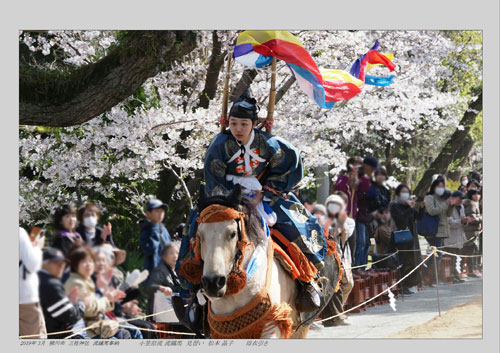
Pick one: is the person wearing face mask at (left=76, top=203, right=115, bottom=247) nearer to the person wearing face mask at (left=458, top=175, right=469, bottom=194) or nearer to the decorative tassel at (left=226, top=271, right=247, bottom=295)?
the decorative tassel at (left=226, top=271, right=247, bottom=295)

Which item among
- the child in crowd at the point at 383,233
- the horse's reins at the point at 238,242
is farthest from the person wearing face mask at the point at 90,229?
the child in crowd at the point at 383,233

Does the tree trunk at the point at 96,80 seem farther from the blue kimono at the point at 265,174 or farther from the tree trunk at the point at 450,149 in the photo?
the tree trunk at the point at 450,149

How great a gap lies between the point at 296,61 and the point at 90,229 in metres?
2.34

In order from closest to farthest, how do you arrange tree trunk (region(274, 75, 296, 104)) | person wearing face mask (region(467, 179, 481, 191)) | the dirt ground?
the dirt ground < person wearing face mask (region(467, 179, 481, 191)) < tree trunk (region(274, 75, 296, 104))

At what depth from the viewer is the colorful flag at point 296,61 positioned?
21.0ft

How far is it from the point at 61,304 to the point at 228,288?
5.90ft

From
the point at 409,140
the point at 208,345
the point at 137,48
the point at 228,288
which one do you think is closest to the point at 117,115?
the point at 137,48

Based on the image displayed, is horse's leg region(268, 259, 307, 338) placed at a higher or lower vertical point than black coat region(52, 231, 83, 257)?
lower

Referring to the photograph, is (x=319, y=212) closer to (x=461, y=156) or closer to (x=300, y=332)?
(x=461, y=156)

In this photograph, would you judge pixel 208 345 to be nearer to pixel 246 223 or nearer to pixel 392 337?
pixel 246 223

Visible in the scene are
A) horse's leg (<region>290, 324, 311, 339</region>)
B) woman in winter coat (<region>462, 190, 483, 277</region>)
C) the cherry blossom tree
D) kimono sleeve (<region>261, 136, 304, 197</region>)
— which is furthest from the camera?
woman in winter coat (<region>462, 190, 483, 277</region>)

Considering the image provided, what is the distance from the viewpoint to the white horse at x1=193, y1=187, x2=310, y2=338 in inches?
181

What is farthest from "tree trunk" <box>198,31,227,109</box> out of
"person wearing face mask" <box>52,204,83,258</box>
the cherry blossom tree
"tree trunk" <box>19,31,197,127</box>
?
"person wearing face mask" <box>52,204,83,258</box>

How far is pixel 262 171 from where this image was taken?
228 inches
